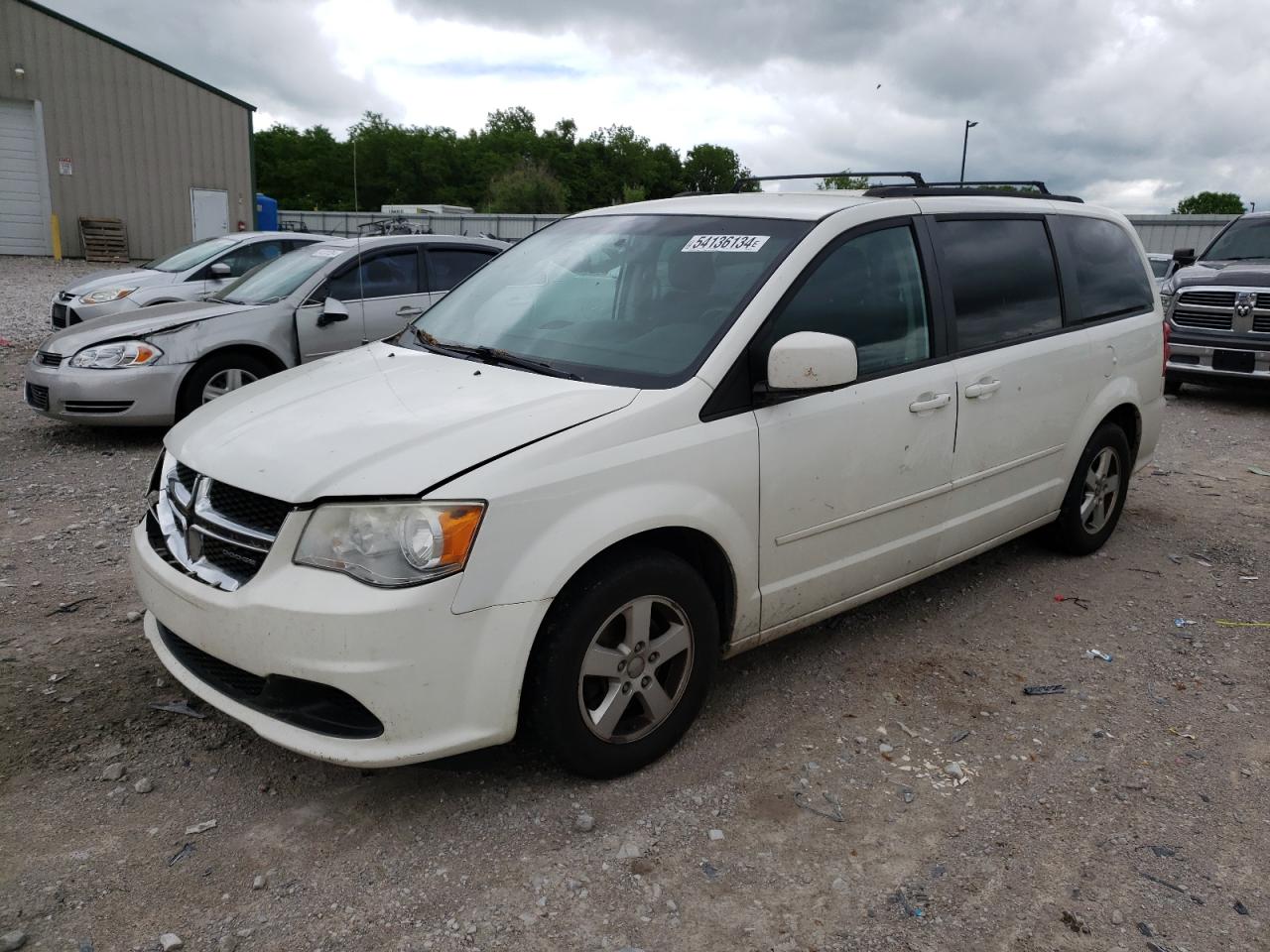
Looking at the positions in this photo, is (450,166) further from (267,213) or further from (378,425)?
(378,425)

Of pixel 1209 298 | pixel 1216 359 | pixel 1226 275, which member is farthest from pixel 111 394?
pixel 1226 275

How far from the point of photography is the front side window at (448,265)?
8.26m

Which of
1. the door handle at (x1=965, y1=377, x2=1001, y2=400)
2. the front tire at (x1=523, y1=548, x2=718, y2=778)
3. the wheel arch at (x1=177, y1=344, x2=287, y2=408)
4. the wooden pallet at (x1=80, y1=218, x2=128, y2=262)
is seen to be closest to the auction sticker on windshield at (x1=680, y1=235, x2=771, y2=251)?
the door handle at (x1=965, y1=377, x2=1001, y2=400)

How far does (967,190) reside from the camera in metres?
4.46

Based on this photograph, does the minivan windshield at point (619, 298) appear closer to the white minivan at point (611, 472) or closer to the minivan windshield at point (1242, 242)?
the white minivan at point (611, 472)

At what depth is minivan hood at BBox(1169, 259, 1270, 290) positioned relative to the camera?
395 inches

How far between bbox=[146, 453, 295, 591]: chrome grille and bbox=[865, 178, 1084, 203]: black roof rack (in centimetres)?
260

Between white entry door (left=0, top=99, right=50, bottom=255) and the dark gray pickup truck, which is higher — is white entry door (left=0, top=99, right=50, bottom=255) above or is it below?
above

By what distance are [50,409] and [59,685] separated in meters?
4.33

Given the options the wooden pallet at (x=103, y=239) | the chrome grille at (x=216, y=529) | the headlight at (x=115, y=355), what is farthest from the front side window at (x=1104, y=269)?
the wooden pallet at (x=103, y=239)

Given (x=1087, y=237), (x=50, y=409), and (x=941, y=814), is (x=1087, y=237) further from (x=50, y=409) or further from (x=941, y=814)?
(x=50, y=409)

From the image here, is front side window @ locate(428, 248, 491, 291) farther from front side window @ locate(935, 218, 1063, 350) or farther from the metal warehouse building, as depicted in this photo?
the metal warehouse building

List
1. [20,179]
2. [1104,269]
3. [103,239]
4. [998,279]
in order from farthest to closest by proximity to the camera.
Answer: [103,239] → [20,179] → [1104,269] → [998,279]

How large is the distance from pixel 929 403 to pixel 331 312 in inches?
182
